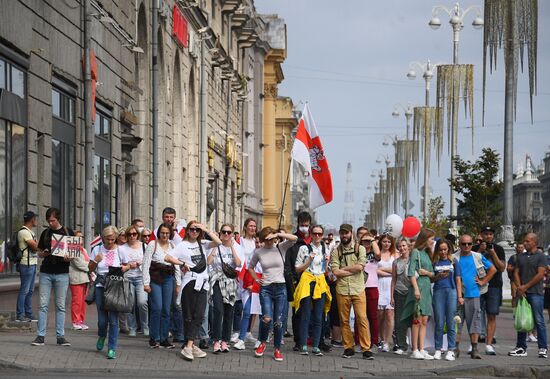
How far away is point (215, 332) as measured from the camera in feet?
64.5

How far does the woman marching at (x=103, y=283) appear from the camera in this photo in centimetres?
1841

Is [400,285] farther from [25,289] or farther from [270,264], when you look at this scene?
[25,289]

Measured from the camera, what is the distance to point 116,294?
18562mm

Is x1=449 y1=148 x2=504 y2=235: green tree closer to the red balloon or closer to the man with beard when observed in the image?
the red balloon

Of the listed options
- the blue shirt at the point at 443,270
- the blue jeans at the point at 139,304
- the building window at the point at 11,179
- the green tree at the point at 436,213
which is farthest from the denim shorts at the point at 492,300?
the green tree at the point at 436,213

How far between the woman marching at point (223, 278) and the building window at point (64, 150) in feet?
35.6

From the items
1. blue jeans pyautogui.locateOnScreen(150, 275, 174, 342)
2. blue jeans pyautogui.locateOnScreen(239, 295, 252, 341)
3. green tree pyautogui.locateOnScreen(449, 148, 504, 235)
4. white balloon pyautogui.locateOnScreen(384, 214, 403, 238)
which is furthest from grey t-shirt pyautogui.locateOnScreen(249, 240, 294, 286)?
green tree pyautogui.locateOnScreen(449, 148, 504, 235)

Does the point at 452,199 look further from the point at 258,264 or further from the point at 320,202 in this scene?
the point at 258,264

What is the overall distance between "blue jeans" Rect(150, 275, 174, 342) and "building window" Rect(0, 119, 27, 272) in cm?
572

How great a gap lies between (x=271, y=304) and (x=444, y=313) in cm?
244

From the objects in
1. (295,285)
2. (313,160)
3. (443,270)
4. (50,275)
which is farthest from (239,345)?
(313,160)

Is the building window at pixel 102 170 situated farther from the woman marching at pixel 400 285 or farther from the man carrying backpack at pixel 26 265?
the woman marching at pixel 400 285

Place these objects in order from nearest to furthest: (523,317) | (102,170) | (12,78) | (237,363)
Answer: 1. (237,363)
2. (523,317)
3. (12,78)
4. (102,170)

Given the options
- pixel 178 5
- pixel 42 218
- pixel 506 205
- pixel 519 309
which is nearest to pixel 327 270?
pixel 519 309
